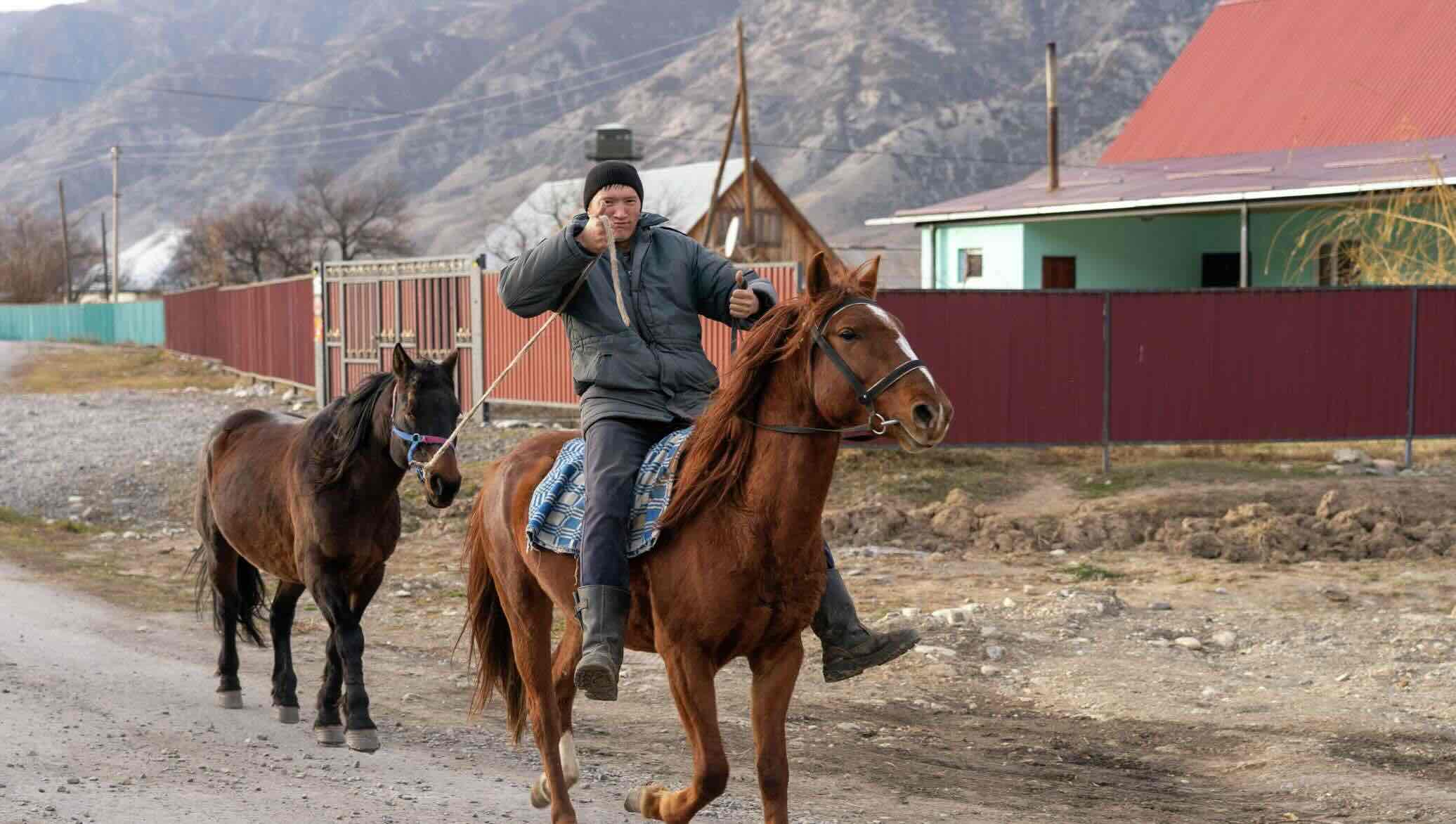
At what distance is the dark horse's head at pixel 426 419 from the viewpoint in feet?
22.9

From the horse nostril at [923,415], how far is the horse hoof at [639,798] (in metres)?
1.71

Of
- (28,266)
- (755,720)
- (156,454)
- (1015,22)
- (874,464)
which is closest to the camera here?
(755,720)

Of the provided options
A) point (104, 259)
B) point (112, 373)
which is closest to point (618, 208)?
point (112, 373)

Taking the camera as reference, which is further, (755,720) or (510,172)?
(510,172)

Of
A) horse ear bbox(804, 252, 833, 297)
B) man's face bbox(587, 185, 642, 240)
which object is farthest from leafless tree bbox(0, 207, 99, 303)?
horse ear bbox(804, 252, 833, 297)

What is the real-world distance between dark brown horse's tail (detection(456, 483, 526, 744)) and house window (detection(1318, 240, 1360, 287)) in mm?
20828

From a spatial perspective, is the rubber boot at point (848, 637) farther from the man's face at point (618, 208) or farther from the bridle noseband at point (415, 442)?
the bridle noseband at point (415, 442)

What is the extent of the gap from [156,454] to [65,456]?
134cm

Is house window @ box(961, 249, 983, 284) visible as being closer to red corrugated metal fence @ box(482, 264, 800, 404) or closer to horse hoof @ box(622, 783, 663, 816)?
red corrugated metal fence @ box(482, 264, 800, 404)

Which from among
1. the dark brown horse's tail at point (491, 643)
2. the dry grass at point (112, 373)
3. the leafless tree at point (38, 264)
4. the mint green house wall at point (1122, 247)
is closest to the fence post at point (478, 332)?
the mint green house wall at point (1122, 247)

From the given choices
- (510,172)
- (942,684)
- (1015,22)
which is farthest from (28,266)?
(1015,22)

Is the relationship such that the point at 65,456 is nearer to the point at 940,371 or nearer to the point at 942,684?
the point at 940,371

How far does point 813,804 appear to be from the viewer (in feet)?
Result: 19.7

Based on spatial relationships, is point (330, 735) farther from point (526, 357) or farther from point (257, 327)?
point (257, 327)
